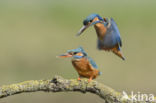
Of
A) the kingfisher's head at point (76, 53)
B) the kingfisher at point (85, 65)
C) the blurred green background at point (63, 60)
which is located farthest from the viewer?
the blurred green background at point (63, 60)

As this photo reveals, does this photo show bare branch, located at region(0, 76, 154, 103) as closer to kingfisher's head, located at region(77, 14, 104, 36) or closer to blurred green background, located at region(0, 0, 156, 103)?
kingfisher's head, located at region(77, 14, 104, 36)

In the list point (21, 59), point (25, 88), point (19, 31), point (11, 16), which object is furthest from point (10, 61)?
point (25, 88)

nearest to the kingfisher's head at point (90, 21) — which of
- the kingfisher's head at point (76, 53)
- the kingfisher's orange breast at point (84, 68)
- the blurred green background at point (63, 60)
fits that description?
the kingfisher's head at point (76, 53)

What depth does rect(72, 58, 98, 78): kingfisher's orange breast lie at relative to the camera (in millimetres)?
3449

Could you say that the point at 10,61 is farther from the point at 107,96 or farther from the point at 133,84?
the point at 107,96

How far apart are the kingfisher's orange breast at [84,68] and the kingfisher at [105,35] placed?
0.49 meters

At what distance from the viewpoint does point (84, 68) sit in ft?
11.5

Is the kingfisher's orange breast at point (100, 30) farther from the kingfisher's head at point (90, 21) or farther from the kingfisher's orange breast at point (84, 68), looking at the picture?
the kingfisher's orange breast at point (84, 68)

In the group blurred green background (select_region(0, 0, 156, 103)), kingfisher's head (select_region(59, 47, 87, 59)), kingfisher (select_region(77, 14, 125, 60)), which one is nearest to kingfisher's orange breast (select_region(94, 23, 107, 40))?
kingfisher (select_region(77, 14, 125, 60))

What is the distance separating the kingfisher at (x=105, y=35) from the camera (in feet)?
9.46

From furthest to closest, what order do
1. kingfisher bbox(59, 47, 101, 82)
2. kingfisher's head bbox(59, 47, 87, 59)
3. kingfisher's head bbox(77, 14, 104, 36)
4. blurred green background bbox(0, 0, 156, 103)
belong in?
blurred green background bbox(0, 0, 156, 103)
kingfisher bbox(59, 47, 101, 82)
kingfisher's head bbox(59, 47, 87, 59)
kingfisher's head bbox(77, 14, 104, 36)

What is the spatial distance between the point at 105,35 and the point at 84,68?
0.64m

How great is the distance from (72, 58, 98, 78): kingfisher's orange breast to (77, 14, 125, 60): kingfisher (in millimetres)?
491

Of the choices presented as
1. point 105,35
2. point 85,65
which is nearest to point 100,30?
point 105,35
